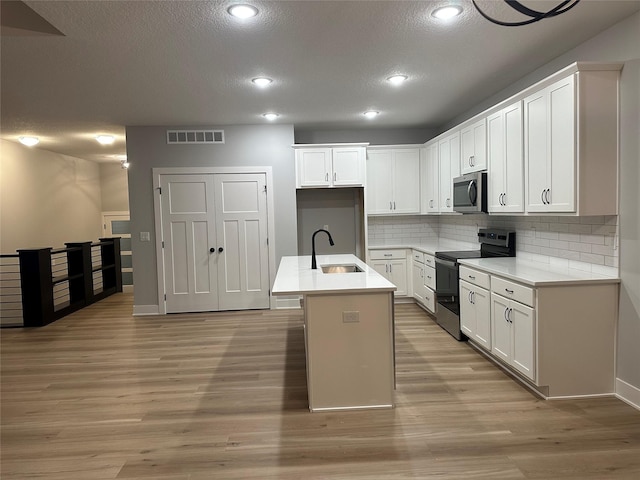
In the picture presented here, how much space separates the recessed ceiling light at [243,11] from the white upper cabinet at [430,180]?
12.2 ft

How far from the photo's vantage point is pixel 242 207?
21.0 ft

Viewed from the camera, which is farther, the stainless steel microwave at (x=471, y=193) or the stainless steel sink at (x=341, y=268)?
the stainless steel microwave at (x=471, y=193)

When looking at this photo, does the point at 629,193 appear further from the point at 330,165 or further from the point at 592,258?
the point at 330,165

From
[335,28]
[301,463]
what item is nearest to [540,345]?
[301,463]

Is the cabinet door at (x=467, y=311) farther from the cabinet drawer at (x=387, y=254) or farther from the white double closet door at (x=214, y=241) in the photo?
the white double closet door at (x=214, y=241)

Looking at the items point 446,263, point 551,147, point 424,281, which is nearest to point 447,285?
point 446,263

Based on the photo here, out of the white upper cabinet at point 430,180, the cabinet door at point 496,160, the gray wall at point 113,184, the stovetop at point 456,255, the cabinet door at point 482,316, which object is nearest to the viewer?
the cabinet door at point 482,316

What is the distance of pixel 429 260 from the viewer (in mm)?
5613

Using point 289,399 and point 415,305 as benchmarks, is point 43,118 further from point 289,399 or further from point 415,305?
point 415,305

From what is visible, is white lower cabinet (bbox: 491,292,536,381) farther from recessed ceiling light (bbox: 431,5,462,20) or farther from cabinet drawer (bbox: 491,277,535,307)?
recessed ceiling light (bbox: 431,5,462,20)

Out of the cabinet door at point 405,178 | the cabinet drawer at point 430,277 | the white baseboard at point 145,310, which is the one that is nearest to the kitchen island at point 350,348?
the cabinet drawer at point 430,277

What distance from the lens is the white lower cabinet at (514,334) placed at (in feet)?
10.5

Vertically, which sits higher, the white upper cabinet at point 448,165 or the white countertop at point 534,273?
the white upper cabinet at point 448,165

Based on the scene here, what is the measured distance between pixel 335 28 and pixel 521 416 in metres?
2.94
